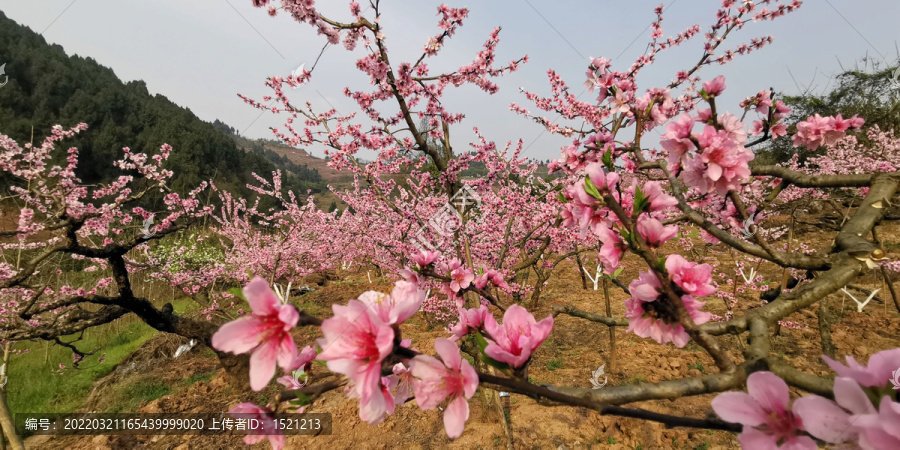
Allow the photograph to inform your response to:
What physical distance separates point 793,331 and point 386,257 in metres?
8.85

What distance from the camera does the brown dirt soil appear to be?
3.62m

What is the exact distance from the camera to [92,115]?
25953mm

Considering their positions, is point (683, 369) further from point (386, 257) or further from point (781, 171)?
point (386, 257)

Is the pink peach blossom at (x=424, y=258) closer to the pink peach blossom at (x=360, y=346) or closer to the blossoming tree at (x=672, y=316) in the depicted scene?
the blossoming tree at (x=672, y=316)

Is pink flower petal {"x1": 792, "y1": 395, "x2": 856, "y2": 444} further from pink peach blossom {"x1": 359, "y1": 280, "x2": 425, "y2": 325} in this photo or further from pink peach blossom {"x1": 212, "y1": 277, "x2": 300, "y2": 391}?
pink peach blossom {"x1": 212, "y1": 277, "x2": 300, "y2": 391}

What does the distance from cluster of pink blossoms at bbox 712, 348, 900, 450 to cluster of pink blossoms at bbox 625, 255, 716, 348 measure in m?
0.26

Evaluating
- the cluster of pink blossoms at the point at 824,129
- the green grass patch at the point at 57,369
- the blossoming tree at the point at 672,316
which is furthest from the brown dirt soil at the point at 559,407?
the blossoming tree at the point at 672,316

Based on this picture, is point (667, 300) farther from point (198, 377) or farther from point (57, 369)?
point (57, 369)

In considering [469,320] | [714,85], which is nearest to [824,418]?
[469,320]

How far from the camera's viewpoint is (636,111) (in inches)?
66.9

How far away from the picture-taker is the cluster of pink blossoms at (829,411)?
45 centimetres

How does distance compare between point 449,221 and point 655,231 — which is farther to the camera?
point 449,221

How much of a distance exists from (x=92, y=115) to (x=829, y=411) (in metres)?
39.1

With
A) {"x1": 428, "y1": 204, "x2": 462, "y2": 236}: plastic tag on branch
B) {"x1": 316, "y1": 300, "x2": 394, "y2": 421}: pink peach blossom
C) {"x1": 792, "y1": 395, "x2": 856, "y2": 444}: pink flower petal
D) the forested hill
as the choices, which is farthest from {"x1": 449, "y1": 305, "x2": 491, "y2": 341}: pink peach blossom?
the forested hill
